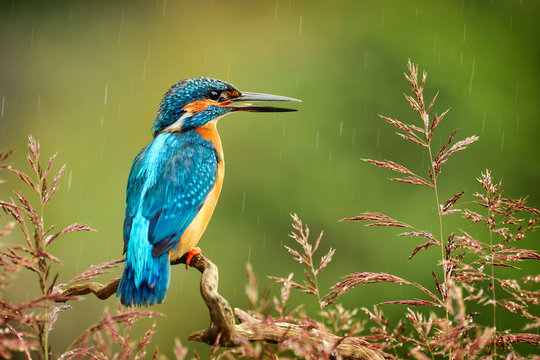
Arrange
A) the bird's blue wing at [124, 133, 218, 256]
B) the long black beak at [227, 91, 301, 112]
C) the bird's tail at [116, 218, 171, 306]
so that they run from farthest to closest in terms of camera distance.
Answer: the long black beak at [227, 91, 301, 112] → the bird's blue wing at [124, 133, 218, 256] → the bird's tail at [116, 218, 171, 306]

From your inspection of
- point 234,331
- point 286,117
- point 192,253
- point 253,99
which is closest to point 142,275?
point 192,253

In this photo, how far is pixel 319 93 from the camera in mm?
5129

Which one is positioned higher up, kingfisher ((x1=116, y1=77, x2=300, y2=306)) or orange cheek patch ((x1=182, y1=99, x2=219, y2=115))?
orange cheek patch ((x1=182, y1=99, x2=219, y2=115))

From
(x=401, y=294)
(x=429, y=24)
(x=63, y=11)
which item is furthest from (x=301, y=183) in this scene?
(x=63, y=11)

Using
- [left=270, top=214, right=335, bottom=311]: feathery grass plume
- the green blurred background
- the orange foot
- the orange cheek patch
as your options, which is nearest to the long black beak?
the orange cheek patch

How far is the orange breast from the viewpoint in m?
2.67

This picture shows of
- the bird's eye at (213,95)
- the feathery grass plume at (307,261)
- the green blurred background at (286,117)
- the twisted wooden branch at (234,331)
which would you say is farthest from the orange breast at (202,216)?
the green blurred background at (286,117)

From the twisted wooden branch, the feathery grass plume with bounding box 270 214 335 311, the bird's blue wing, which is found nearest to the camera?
the feathery grass plume with bounding box 270 214 335 311

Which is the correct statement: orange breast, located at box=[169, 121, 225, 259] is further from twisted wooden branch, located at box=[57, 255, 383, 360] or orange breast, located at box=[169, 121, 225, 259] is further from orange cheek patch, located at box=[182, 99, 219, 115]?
twisted wooden branch, located at box=[57, 255, 383, 360]

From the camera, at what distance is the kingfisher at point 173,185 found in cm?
237

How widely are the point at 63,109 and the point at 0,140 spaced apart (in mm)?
644

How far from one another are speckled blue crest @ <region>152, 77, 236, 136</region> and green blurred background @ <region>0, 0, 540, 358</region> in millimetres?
1792

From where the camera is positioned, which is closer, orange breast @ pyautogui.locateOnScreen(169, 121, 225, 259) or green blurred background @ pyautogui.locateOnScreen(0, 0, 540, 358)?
orange breast @ pyautogui.locateOnScreen(169, 121, 225, 259)

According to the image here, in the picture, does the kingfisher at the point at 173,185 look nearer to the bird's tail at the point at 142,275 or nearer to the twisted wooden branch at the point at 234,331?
the bird's tail at the point at 142,275
